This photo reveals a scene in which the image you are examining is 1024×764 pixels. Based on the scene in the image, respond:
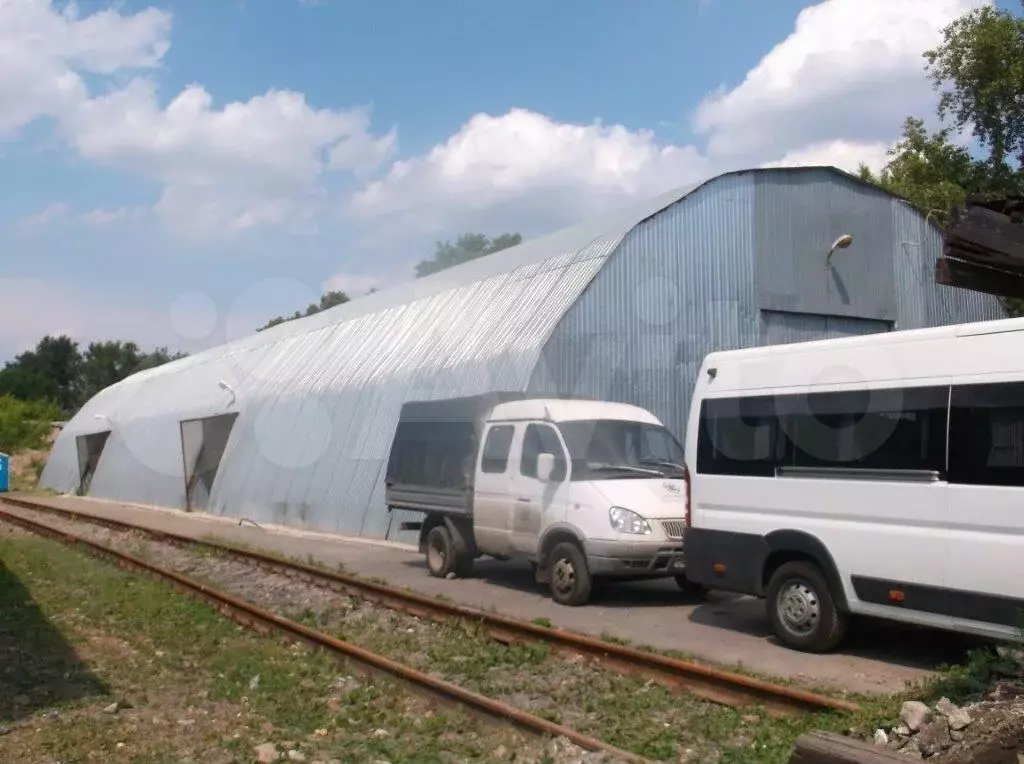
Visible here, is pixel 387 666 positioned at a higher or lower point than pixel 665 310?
lower

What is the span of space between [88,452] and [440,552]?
34282 mm

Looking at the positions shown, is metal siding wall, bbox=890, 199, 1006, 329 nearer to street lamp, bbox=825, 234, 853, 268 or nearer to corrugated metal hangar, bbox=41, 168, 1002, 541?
corrugated metal hangar, bbox=41, 168, 1002, 541

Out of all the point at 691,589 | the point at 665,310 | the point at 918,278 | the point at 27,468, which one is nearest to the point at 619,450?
the point at 691,589

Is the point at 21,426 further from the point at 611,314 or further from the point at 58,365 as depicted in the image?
the point at 611,314

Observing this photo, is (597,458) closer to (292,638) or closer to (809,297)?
(292,638)

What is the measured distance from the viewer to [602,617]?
444 inches

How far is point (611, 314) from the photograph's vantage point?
62.6ft

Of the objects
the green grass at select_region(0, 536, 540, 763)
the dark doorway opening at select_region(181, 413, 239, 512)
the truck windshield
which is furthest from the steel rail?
the dark doorway opening at select_region(181, 413, 239, 512)

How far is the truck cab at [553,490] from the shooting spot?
456 inches

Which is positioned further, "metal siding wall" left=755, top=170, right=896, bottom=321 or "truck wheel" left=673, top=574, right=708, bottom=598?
"metal siding wall" left=755, top=170, right=896, bottom=321

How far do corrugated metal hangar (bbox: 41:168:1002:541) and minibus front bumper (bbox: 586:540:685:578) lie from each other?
6.59 meters

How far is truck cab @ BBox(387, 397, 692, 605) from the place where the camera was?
38.0ft

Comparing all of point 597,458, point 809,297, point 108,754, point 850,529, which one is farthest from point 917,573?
point 809,297

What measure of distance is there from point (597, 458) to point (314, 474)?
12732mm
